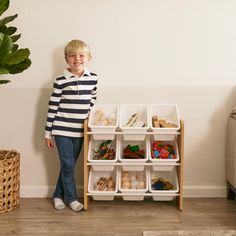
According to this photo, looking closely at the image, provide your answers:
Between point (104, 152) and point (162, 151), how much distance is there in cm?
40

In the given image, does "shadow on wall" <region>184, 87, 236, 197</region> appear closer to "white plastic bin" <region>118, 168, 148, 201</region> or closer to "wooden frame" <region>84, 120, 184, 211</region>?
"wooden frame" <region>84, 120, 184, 211</region>

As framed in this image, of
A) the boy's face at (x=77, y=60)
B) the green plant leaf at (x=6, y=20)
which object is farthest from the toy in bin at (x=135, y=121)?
the green plant leaf at (x=6, y=20)

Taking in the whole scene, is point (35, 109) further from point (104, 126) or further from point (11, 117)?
point (104, 126)

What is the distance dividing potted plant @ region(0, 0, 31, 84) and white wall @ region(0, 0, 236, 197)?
0.27 meters

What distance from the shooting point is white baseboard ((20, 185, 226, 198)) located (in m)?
3.37

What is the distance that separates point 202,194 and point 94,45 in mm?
1352

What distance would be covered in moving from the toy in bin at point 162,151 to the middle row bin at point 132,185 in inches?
5.4

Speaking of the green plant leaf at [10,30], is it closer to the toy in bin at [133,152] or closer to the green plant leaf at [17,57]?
the green plant leaf at [17,57]

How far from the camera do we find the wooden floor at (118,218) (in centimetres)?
279

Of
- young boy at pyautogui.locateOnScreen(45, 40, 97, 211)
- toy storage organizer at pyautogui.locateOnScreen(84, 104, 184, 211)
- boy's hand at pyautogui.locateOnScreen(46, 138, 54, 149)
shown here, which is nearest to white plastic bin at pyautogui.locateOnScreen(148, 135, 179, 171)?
toy storage organizer at pyautogui.locateOnScreen(84, 104, 184, 211)

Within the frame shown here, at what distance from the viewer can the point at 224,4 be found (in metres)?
3.20

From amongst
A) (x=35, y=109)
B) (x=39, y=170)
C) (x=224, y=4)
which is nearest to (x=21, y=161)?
(x=39, y=170)

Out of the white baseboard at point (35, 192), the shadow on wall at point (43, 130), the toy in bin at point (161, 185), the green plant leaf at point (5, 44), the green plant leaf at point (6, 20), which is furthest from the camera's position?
the white baseboard at point (35, 192)

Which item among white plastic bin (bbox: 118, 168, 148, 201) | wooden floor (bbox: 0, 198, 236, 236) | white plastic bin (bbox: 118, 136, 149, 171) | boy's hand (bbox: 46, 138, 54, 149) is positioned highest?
boy's hand (bbox: 46, 138, 54, 149)
